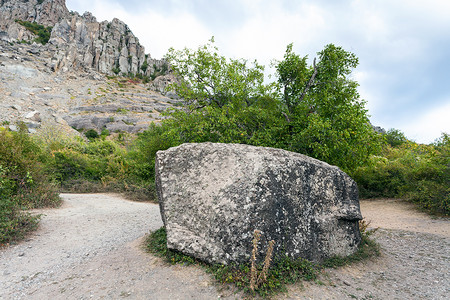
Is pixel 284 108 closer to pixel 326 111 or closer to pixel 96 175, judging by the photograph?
pixel 326 111

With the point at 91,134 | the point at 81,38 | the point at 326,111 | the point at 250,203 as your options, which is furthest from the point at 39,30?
the point at 250,203

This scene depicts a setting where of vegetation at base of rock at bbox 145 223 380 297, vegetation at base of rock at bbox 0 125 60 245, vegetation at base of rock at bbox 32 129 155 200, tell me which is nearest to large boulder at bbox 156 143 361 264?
vegetation at base of rock at bbox 145 223 380 297

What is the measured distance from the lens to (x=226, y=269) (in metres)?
3.90

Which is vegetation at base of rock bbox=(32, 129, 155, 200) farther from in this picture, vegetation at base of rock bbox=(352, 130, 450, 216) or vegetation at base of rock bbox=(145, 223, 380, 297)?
vegetation at base of rock bbox=(352, 130, 450, 216)

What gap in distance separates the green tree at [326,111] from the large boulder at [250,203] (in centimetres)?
230

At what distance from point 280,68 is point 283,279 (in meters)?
8.59

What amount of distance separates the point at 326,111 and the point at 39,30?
106481mm

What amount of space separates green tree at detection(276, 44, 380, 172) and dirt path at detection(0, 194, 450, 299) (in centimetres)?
323

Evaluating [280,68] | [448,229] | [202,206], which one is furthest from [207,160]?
[448,229]

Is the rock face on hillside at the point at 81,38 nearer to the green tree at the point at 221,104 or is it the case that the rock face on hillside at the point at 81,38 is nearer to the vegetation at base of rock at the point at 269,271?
the green tree at the point at 221,104

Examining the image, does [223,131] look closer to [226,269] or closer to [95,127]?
[226,269]

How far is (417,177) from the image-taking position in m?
12.9

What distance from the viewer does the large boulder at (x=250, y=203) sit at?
4.09 m

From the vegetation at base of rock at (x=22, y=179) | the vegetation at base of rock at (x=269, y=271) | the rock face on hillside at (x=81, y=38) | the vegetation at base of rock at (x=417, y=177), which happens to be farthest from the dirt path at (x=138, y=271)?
the rock face on hillside at (x=81, y=38)
